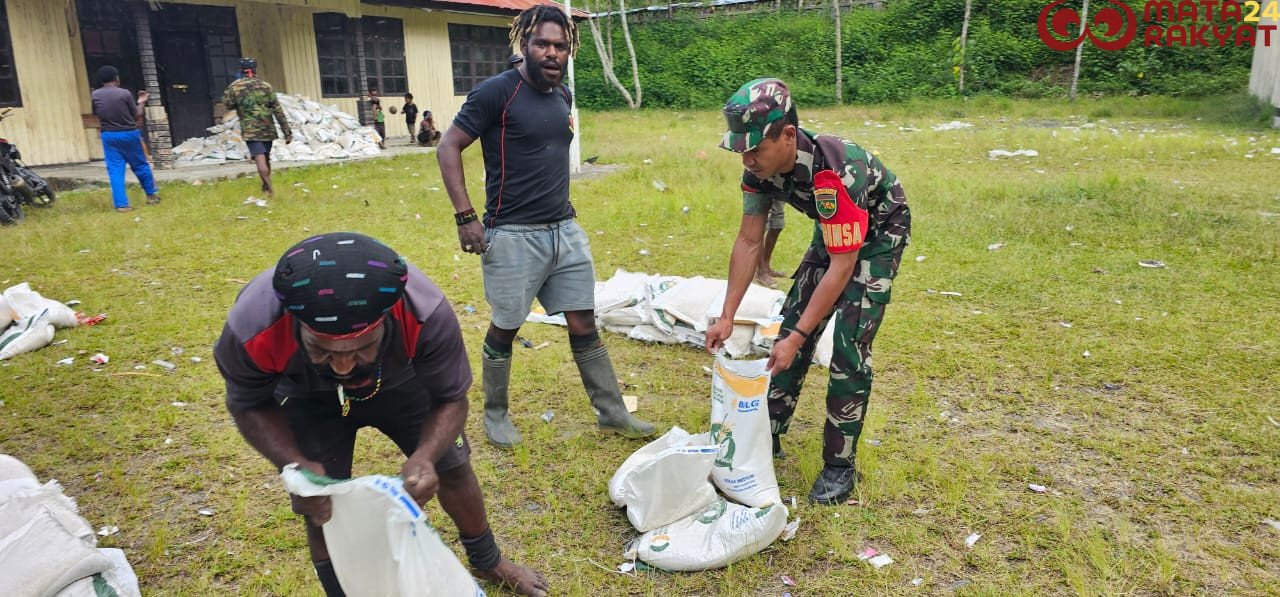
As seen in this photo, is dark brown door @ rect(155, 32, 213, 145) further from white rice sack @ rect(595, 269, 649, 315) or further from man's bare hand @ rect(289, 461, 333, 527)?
man's bare hand @ rect(289, 461, 333, 527)

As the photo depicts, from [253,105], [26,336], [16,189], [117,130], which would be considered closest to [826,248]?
[26,336]

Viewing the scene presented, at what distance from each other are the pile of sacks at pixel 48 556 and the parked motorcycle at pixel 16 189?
728cm

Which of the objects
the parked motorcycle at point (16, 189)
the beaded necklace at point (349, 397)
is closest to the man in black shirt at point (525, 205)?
the beaded necklace at point (349, 397)

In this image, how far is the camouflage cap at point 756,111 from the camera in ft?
8.29

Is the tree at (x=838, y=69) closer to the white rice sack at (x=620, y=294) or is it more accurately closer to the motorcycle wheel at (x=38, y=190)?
the motorcycle wheel at (x=38, y=190)

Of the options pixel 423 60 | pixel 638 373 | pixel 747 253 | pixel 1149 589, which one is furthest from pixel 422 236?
pixel 423 60

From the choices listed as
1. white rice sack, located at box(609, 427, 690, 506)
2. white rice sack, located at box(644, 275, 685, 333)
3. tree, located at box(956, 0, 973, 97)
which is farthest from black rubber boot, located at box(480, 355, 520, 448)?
tree, located at box(956, 0, 973, 97)

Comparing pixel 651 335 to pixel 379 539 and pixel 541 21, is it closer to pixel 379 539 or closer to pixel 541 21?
pixel 541 21

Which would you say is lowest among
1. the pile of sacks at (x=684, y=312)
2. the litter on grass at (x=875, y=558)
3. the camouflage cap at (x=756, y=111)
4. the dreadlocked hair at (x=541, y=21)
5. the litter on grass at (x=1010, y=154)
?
the litter on grass at (x=875, y=558)

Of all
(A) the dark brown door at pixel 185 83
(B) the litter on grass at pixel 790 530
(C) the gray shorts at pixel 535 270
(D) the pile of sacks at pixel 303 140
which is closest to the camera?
(B) the litter on grass at pixel 790 530

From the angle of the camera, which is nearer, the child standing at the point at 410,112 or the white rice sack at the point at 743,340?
the white rice sack at the point at 743,340

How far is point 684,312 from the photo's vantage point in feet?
15.5

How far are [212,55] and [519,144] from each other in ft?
44.1

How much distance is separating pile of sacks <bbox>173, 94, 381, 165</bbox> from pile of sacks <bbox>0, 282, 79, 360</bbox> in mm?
8381
